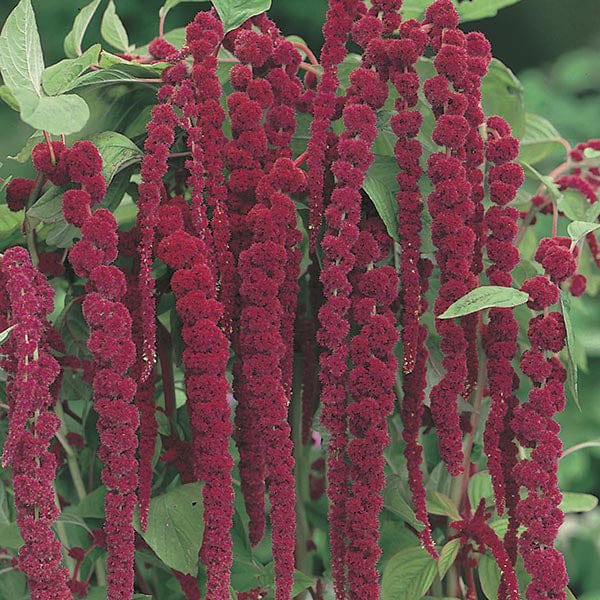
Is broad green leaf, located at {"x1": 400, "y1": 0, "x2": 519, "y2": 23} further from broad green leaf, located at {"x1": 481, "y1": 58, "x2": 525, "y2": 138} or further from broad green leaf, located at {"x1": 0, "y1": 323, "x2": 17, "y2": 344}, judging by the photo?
broad green leaf, located at {"x1": 0, "y1": 323, "x2": 17, "y2": 344}

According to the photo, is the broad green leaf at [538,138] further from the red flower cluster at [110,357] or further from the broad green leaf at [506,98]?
the red flower cluster at [110,357]

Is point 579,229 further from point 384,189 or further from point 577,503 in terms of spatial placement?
point 577,503

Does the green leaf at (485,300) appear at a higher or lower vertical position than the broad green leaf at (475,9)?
lower

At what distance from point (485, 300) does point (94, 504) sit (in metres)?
0.31

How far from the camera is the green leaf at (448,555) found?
25.4 inches

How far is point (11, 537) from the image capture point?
65 centimetres

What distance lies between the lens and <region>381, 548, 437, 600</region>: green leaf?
2.12ft

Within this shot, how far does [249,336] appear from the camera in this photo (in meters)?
0.52

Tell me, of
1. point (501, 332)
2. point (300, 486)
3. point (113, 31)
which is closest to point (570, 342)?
point (501, 332)

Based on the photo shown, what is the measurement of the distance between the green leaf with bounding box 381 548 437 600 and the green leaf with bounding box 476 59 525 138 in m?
0.33

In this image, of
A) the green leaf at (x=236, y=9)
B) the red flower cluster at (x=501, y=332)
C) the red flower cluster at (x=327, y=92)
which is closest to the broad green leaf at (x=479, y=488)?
the red flower cluster at (x=501, y=332)

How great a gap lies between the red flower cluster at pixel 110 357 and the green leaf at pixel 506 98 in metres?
0.35

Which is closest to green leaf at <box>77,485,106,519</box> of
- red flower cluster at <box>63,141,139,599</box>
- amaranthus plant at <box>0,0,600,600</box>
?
amaranthus plant at <box>0,0,600,600</box>

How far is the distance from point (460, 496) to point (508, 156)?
26cm
